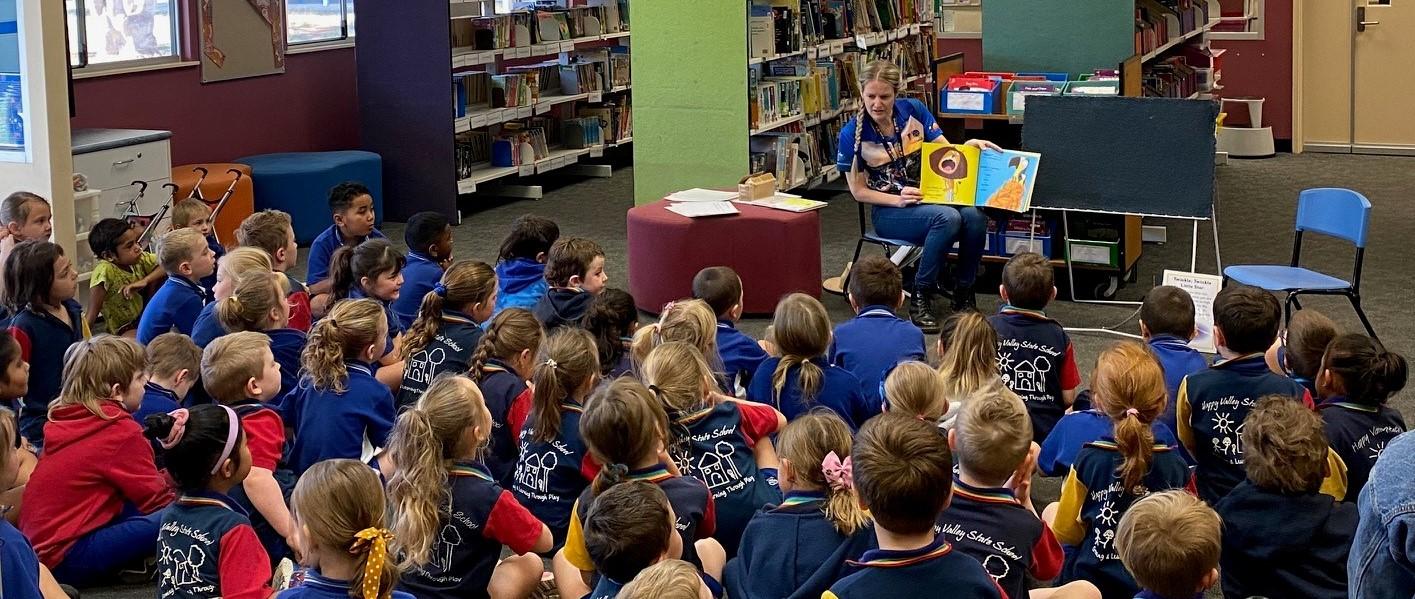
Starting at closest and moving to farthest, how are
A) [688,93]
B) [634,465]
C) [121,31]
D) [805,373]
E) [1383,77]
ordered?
[634,465] → [805,373] → [688,93] → [121,31] → [1383,77]

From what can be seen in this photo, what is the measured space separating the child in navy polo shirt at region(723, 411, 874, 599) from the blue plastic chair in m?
3.45

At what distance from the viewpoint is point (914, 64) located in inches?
442

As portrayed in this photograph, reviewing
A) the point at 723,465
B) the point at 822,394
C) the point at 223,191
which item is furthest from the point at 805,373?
the point at 223,191

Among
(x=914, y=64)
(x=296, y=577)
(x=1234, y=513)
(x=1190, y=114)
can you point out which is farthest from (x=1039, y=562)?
(x=914, y=64)

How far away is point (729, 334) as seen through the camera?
4.55 m

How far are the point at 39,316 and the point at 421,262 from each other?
1.30 metres

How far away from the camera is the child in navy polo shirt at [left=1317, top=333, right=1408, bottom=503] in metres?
3.56

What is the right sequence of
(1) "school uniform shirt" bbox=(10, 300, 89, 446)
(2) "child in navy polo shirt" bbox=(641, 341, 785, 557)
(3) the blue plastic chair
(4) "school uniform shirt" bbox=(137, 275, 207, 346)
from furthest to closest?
(3) the blue plastic chair < (4) "school uniform shirt" bbox=(137, 275, 207, 346) < (1) "school uniform shirt" bbox=(10, 300, 89, 446) < (2) "child in navy polo shirt" bbox=(641, 341, 785, 557)

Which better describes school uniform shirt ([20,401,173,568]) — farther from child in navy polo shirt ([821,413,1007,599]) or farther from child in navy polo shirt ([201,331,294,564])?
child in navy polo shirt ([821,413,1007,599])

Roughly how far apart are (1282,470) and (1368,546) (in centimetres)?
129

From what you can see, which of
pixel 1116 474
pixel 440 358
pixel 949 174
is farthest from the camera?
pixel 949 174

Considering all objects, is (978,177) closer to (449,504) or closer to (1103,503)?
(1103,503)

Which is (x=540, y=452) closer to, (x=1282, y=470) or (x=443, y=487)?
(x=443, y=487)

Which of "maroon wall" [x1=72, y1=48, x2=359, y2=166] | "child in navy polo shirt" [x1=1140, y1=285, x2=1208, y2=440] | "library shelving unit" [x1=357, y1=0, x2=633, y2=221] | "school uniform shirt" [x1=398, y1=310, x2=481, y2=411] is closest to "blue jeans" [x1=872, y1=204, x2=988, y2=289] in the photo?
"child in navy polo shirt" [x1=1140, y1=285, x2=1208, y2=440]
